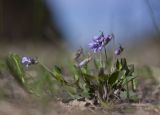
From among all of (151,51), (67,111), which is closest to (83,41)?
(67,111)

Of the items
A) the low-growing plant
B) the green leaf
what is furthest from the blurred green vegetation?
the green leaf

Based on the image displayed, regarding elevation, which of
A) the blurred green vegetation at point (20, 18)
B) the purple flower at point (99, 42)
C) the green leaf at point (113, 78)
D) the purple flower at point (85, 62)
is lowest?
the green leaf at point (113, 78)

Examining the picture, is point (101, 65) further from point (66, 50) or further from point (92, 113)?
point (66, 50)

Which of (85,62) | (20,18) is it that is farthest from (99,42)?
(20,18)

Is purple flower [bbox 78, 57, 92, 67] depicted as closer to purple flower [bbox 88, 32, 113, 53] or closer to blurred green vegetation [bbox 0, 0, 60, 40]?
purple flower [bbox 88, 32, 113, 53]

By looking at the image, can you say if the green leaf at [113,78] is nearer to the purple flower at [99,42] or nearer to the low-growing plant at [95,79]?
the low-growing plant at [95,79]

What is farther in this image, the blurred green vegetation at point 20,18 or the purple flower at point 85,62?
the blurred green vegetation at point 20,18

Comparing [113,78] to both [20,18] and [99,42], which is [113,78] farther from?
[20,18]

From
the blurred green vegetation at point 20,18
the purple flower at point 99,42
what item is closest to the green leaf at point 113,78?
the purple flower at point 99,42
